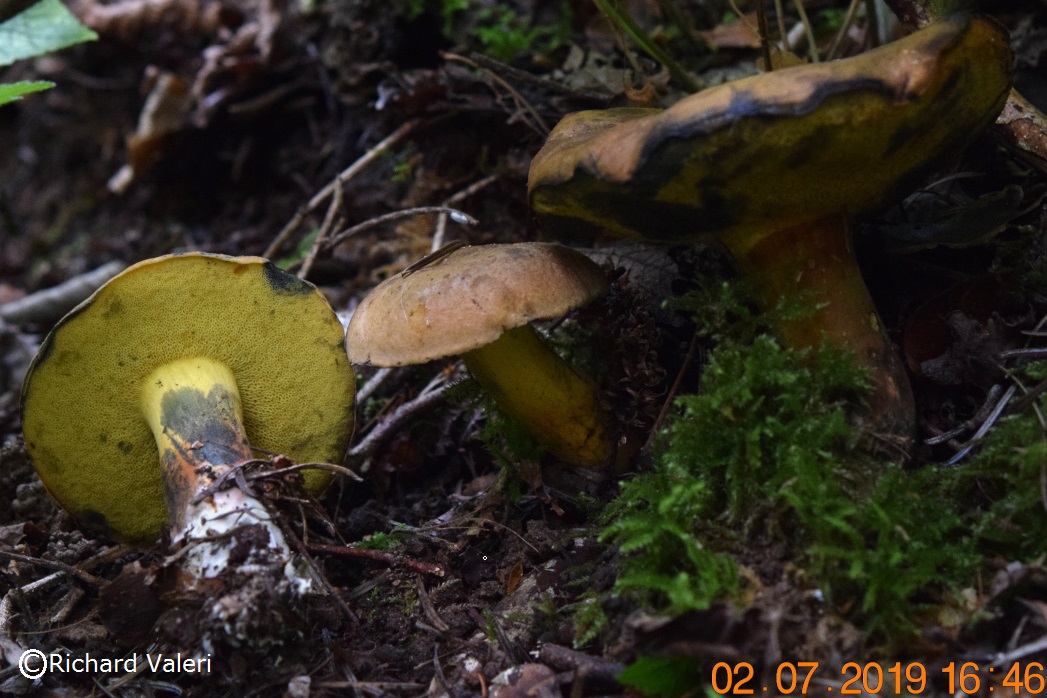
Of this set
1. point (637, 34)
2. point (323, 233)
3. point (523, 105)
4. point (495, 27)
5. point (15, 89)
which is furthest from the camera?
point (495, 27)

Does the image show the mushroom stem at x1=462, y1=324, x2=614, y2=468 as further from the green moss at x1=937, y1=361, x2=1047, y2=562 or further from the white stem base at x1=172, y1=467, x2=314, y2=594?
the green moss at x1=937, y1=361, x2=1047, y2=562

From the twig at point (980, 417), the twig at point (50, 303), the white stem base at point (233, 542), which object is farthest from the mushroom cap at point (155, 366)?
the twig at point (50, 303)

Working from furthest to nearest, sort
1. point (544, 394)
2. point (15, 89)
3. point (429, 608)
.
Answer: point (15, 89) → point (544, 394) → point (429, 608)

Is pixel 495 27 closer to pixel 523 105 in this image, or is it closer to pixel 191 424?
pixel 523 105

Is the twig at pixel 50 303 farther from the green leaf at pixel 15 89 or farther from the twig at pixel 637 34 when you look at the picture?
the twig at pixel 637 34

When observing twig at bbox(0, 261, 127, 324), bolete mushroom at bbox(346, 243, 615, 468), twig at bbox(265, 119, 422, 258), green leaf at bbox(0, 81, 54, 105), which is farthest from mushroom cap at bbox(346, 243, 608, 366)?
twig at bbox(0, 261, 127, 324)

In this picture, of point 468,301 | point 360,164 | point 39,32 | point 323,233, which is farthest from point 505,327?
point 39,32

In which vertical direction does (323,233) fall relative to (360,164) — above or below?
below
